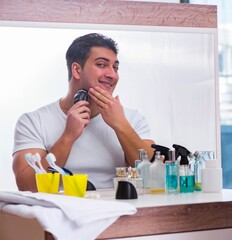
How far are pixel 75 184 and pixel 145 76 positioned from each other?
2.38ft

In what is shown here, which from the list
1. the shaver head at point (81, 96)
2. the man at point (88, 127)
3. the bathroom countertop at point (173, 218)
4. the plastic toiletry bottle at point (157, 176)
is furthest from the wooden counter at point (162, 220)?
the shaver head at point (81, 96)

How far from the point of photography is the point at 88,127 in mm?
2447

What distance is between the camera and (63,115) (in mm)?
2420

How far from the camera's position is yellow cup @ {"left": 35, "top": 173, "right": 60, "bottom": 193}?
2045mm

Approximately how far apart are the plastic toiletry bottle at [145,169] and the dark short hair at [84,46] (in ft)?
1.40

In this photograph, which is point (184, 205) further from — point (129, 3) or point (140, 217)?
point (129, 3)

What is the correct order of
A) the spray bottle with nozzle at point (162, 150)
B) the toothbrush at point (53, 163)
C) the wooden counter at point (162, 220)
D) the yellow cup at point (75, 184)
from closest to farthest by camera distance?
the wooden counter at point (162, 220)
the yellow cup at point (75, 184)
the toothbrush at point (53, 163)
the spray bottle with nozzle at point (162, 150)

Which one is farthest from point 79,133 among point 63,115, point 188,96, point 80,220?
point 80,220

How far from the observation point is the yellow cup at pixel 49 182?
204 centimetres

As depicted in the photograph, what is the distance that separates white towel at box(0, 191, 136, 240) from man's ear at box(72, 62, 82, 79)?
0.87 metres

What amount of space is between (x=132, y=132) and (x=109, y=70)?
0.85 ft

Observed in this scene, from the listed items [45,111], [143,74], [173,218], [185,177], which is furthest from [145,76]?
[173,218]

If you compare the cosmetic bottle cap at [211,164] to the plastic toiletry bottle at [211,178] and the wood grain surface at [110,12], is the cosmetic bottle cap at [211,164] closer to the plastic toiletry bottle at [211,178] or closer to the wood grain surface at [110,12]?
the plastic toiletry bottle at [211,178]

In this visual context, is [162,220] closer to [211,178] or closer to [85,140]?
[211,178]
